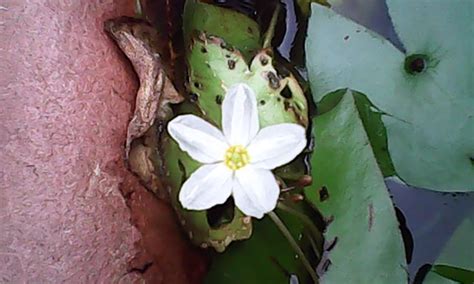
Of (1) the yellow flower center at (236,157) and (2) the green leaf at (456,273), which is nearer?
(1) the yellow flower center at (236,157)

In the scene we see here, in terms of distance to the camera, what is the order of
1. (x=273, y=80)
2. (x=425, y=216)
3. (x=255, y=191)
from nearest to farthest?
(x=255, y=191), (x=273, y=80), (x=425, y=216)

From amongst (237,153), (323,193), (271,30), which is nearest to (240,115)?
(237,153)

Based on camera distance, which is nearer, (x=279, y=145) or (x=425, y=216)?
(x=279, y=145)

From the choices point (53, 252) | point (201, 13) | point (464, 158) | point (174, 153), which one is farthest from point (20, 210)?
point (464, 158)

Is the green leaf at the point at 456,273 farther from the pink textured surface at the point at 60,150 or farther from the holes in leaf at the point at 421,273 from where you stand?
the pink textured surface at the point at 60,150

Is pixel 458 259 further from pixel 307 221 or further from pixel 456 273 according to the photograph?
pixel 307 221

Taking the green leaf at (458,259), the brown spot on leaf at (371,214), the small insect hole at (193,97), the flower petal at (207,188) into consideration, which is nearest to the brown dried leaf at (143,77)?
the small insect hole at (193,97)
